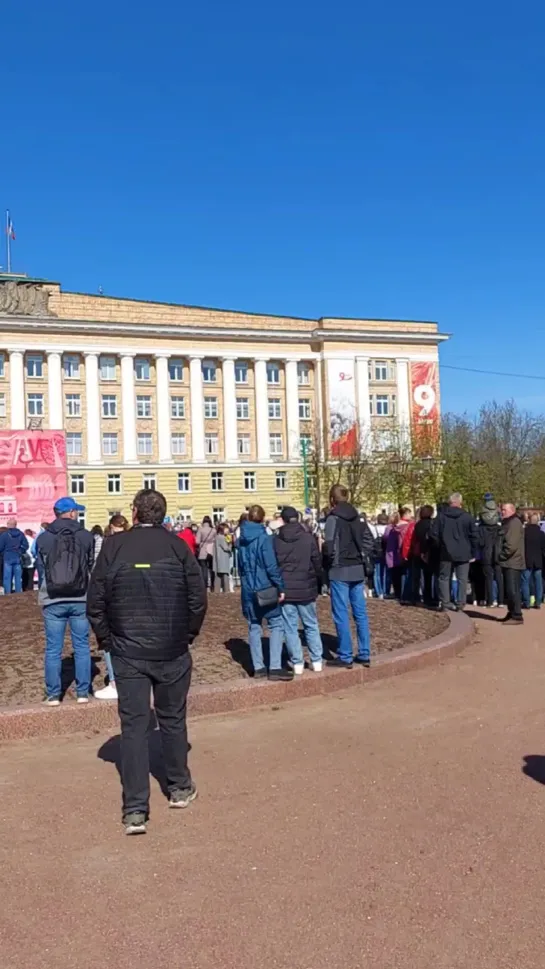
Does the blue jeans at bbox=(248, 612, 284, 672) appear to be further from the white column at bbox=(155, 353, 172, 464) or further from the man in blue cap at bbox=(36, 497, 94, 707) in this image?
the white column at bbox=(155, 353, 172, 464)

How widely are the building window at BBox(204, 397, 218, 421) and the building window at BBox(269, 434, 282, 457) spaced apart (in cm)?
535

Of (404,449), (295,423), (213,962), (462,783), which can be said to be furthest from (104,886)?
(295,423)

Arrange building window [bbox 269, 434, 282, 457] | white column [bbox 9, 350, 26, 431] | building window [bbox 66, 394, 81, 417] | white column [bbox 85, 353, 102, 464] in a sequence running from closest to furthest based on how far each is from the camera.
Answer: white column [bbox 9, 350, 26, 431]
white column [bbox 85, 353, 102, 464]
building window [bbox 66, 394, 81, 417]
building window [bbox 269, 434, 282, 457]

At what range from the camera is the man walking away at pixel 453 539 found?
46.5ft

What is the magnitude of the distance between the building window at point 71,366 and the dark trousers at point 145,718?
7099 centimetres

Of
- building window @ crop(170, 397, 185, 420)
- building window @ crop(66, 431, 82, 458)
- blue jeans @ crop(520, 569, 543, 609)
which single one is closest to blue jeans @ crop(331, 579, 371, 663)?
blue jeans @ crop(520, 569, 543, 609)

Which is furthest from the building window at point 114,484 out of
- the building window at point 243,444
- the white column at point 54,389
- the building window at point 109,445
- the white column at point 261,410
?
the white column at point 261,410

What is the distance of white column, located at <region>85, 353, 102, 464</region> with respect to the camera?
74.2 meters

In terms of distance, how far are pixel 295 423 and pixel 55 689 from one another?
2893 inches

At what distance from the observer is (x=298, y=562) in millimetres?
9656

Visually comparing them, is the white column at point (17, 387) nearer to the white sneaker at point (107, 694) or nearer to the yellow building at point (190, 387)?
the yellow building at point (190, 387)

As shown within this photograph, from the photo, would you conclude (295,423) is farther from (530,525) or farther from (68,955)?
(68,955)

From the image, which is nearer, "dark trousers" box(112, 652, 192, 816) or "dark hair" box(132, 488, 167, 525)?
"dark trousers" box(112, 652, 192, 816)

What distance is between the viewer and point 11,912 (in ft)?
14.3
